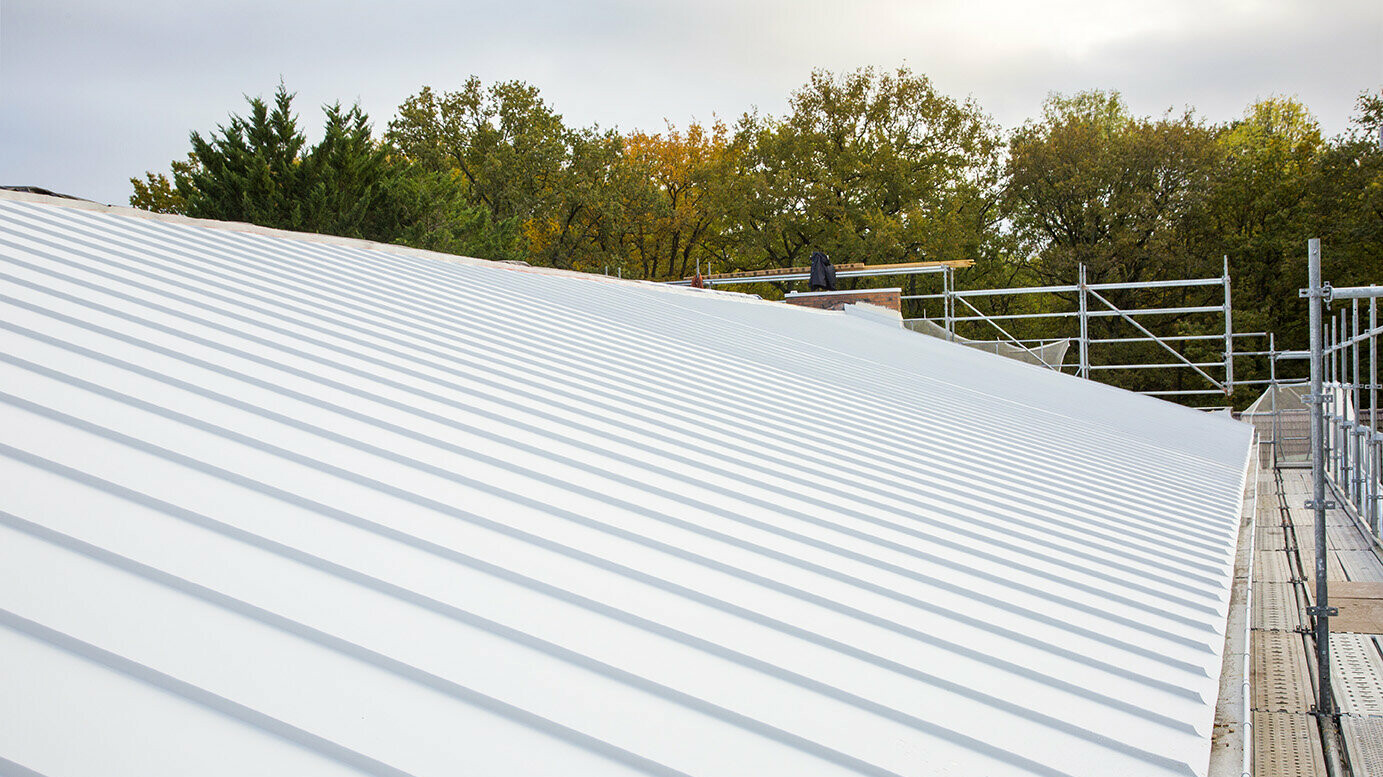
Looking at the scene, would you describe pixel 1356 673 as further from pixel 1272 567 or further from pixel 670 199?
pixel 670 199

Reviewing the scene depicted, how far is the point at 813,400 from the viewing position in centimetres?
573

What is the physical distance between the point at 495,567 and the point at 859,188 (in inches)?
1334

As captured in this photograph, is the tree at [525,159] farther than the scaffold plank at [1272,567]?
Yes

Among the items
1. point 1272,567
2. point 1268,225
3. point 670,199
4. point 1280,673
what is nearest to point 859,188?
point 670,199

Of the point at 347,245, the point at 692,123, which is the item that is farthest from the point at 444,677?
the point at 692,123

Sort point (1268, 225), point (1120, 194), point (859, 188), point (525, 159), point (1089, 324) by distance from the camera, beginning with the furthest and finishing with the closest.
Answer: point (525, 159) → point (859, 188) → point (1089, 324) → point (1120, 194) → point (1268, 225)

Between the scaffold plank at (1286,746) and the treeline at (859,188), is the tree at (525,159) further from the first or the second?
the scaffold plank at (1286,746)

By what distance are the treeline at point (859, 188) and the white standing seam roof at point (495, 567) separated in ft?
74.8

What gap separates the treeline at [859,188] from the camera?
88.0 ft

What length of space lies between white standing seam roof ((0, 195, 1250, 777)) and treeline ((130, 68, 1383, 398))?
22787 mm

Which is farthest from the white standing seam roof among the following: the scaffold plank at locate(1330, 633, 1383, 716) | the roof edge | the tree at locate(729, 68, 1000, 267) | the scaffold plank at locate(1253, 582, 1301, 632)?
the tree at locate(729, 68, 1000, 267)

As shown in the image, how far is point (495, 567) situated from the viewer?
2213 mm

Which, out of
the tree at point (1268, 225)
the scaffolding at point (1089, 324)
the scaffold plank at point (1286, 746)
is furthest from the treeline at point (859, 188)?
the scaffold plank at point (1286, 746)

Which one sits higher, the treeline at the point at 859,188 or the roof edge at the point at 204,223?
the treeline at the point at 859,188
